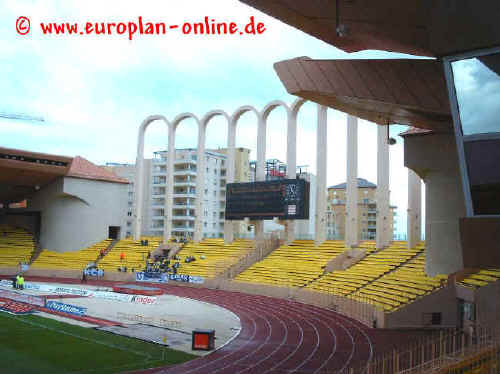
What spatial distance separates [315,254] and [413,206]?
342 inches

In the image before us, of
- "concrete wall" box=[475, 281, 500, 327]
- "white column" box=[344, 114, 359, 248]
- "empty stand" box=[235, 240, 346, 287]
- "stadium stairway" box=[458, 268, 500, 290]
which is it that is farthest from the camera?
"white column" box=[344, 114, 359, 248]

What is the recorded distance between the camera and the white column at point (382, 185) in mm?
37219

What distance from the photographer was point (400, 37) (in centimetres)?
1590

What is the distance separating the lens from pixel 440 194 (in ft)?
87.8

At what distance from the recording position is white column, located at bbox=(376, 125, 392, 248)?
3722 cm

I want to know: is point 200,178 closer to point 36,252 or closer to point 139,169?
point 139,169

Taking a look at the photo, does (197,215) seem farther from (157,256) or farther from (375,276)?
(375,276)

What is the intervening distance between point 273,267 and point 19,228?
33791 mm

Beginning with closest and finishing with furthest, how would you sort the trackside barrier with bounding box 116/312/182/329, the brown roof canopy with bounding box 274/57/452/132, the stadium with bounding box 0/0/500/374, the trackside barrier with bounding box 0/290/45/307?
the stadium with bounding box 0/0/500/374, the brown roof canopy with bounding box 274/57/452/132, the trackside barrier with bounding box 116/312/182/329, the trackside barrier with bounding box 0/290/45/307

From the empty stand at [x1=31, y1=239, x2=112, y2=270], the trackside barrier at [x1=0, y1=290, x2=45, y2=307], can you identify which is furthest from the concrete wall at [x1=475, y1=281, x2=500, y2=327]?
the empty stand at [x1=31, y1=239, x2=112, y2=270]

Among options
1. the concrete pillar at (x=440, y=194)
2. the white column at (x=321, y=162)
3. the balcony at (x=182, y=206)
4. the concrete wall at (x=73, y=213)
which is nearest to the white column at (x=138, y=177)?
the concrete wall at (x=73, y=213)

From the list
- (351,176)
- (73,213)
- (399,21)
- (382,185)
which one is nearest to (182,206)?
(73,213)

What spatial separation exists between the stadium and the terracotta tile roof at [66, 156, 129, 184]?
0.24m

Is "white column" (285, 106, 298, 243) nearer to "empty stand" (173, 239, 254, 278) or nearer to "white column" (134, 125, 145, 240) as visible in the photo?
A: "empty stand" (173, 239, 254, 278)
